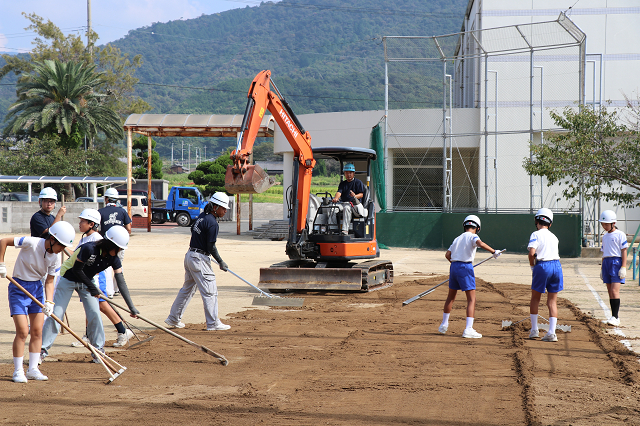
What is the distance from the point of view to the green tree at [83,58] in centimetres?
5012

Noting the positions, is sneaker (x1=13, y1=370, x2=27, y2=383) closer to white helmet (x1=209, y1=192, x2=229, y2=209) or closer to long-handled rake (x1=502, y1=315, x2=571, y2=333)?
white helmet (x1=209, y1=192, x2=229, y2=209)

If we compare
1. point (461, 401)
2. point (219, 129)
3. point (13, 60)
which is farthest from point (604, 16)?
point (13, 60)

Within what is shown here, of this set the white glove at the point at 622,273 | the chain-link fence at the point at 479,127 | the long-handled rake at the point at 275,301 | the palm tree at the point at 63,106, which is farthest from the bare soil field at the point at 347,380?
the palm tree at the point at 63,106

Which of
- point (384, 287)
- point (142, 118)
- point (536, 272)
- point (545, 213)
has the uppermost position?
point (142, 118)

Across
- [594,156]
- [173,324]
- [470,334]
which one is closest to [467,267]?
[470,334]

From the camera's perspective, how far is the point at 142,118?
2731cm

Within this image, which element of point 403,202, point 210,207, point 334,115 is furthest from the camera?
point 334,115

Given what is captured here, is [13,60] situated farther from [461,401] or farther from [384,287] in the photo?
[461,401]

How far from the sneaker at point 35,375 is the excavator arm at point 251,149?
15.2 feet

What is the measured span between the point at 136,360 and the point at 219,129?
21731 mm

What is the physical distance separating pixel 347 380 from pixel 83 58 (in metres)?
53.1

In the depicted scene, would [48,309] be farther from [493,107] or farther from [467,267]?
[493,107]

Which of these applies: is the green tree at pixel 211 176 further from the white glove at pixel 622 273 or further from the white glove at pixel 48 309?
the white glove at pixel 48 309

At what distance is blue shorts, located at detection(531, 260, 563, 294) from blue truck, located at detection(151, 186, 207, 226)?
3098cm
